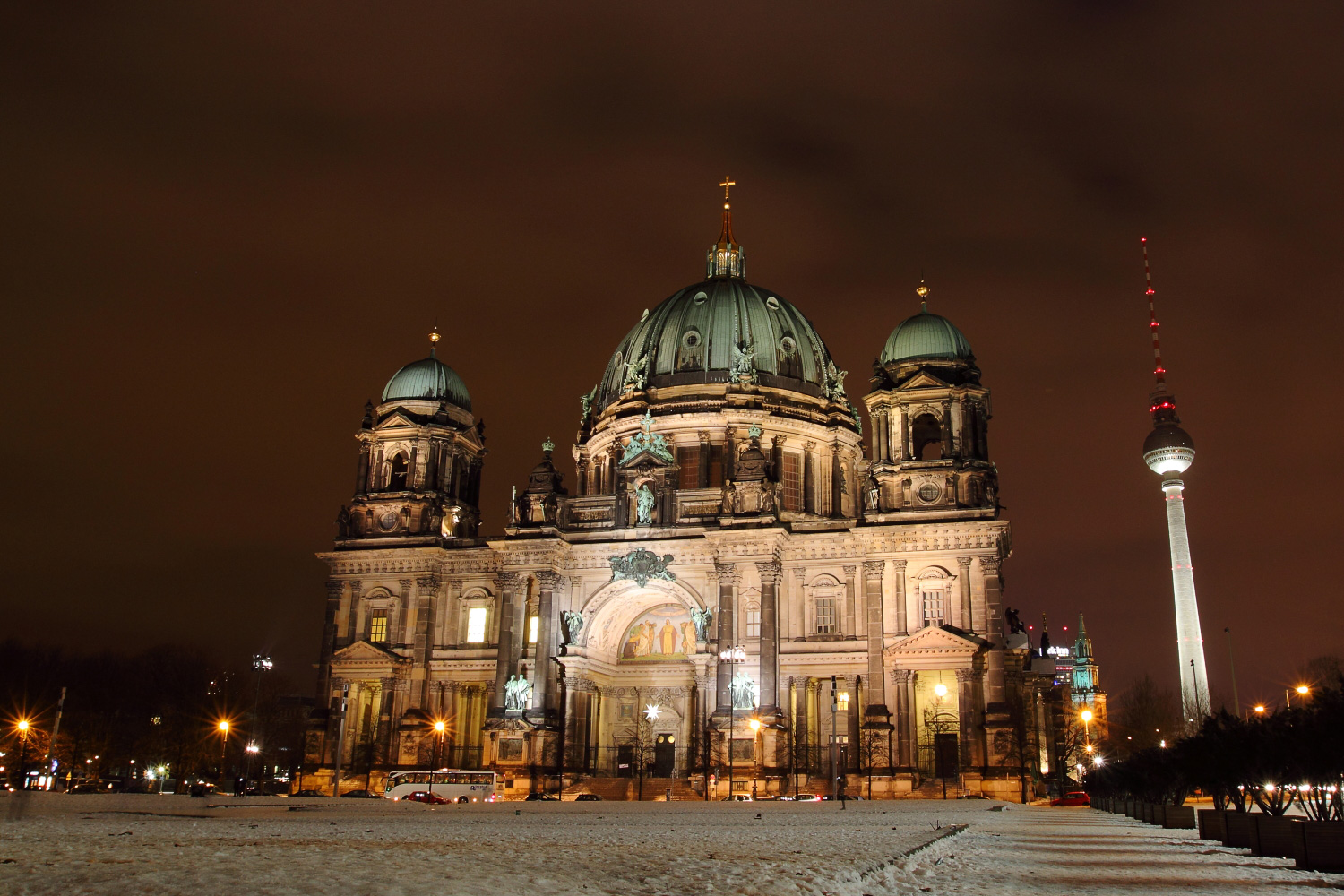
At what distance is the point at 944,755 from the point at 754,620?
12211 millimetres

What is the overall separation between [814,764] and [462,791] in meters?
18.7

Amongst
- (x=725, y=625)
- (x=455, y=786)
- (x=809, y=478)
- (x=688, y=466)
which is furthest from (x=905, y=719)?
(x=455, y=786)

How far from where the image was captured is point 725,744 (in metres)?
60.4

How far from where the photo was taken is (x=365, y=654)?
71875 millimetres

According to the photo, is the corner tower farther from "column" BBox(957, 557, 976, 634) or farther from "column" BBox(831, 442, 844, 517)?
"column" BBox(831, 442, 844, 517)

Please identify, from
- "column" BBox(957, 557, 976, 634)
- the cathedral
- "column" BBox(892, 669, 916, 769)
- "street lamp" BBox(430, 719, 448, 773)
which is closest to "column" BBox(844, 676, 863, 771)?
the cathedral

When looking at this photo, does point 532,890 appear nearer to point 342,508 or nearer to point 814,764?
point 814,764

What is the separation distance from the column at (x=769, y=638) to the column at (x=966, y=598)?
9.82 m

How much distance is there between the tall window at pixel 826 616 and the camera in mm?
65625

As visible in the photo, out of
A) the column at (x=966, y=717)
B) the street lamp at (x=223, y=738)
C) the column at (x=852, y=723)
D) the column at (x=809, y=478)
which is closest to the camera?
the column at (x=966, y=717)

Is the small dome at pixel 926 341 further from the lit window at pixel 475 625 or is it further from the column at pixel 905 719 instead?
the lit window at pixel 475 625

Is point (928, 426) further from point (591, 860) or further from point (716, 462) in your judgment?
point (591, 860)

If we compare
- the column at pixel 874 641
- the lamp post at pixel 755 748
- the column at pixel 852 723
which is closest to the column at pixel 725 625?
the lamp post at pixel 755 748

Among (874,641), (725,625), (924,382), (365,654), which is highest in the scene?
(924,382)
